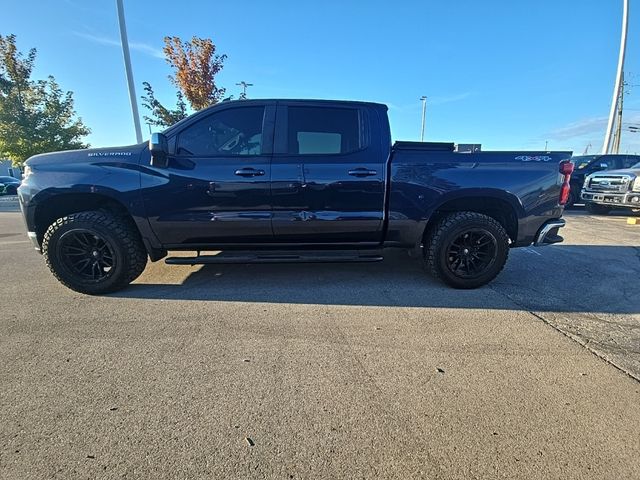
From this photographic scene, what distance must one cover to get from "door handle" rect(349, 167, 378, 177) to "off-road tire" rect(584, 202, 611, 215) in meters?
10.2

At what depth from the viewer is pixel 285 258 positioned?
383 centimetres

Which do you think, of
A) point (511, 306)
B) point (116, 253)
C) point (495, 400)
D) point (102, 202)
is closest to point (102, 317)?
point (116, 253)

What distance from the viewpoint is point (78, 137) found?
2017cm

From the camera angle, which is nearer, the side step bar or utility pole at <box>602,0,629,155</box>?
the side step bar

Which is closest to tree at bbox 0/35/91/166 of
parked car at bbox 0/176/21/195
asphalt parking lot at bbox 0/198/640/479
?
parked car at bbox 0/176/21/195

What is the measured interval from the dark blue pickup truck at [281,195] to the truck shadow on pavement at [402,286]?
36 cm

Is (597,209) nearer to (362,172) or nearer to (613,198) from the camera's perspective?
(613,198)

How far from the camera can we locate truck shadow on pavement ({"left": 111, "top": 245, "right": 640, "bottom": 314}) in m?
3.70

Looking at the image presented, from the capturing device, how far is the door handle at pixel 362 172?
377cm

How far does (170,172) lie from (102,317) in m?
1.57

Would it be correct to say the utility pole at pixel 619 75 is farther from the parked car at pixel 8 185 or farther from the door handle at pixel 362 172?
the parked car at pixel 8 185

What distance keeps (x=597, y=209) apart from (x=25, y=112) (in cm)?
2510

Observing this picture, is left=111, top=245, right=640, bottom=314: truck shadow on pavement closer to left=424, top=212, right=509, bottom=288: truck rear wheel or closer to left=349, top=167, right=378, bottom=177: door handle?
left=424, top=212, right=509, bottom=288: truck rear wheel

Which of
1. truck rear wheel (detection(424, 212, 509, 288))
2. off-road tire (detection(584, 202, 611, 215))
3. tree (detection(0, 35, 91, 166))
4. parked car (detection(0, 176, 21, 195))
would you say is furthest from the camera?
parked car (detection(0, 176, 21, 195))
